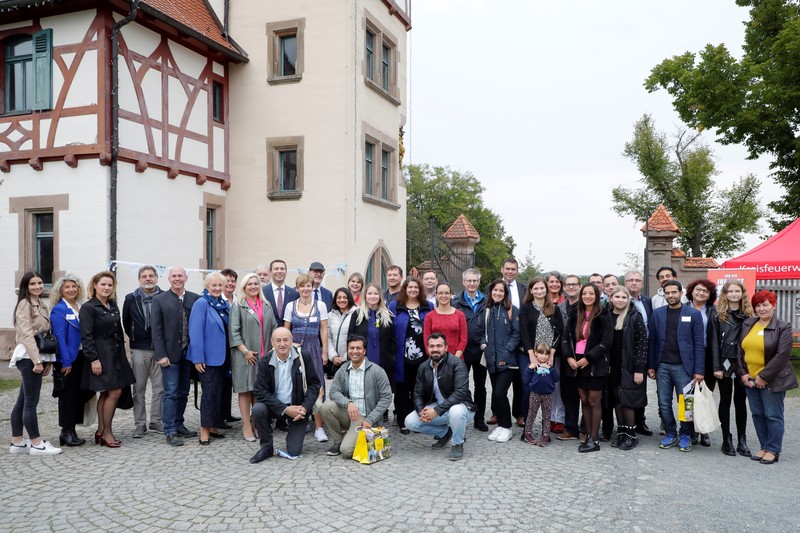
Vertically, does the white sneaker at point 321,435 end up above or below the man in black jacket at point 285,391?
below

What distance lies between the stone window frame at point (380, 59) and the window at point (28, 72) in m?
7.00

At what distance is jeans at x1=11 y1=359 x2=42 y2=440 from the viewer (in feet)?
20.7

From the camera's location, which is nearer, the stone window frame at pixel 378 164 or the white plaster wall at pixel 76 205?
the white plaster wall at pixel 76 205

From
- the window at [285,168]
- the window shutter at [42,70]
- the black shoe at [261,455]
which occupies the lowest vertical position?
the black shoe at [261,455]

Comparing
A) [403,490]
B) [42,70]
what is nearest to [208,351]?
[403,490]

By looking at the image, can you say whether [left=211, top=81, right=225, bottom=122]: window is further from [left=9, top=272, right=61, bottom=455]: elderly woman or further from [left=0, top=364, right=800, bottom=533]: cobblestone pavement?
[left=0, top=364, right=800, bottom=533]: cobblestone pavement

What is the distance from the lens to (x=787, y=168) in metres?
17.3

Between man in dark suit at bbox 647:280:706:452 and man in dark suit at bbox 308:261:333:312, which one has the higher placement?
man in dark suit at bbox 308:261:333:312

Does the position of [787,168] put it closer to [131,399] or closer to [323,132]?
[323,132]

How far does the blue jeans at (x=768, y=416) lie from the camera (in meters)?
6.17

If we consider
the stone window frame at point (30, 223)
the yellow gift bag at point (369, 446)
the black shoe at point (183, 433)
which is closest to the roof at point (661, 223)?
the yellow gift bag at point (369, 446)

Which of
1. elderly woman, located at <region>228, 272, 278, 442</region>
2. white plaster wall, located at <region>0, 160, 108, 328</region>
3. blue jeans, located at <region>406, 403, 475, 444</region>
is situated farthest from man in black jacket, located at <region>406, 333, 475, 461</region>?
white plaster wall, located at <region>0, 160, 108, 328</region>

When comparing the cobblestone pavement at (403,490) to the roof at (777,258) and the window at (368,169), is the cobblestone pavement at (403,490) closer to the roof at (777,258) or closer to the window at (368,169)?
the roof at (777,258)

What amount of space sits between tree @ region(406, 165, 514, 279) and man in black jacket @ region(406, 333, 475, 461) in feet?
148
